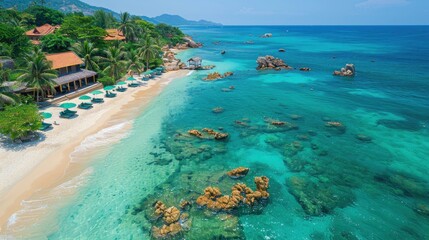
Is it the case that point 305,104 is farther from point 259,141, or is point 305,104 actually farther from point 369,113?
point 259,141

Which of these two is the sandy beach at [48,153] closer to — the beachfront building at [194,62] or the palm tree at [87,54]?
the palm tree at [87,54]

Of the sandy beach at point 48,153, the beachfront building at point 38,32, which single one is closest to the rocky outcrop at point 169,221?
the sandy beach at point 48,153

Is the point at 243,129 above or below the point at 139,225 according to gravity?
above

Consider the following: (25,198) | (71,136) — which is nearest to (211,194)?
(25,198)

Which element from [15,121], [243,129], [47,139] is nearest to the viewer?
[15,121]


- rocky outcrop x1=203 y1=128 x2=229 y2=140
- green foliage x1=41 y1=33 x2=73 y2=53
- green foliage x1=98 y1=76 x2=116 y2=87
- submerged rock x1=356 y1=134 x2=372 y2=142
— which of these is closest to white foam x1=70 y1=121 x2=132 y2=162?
rocky outcrop x1=203 y1=128 x2=229 y2=140
